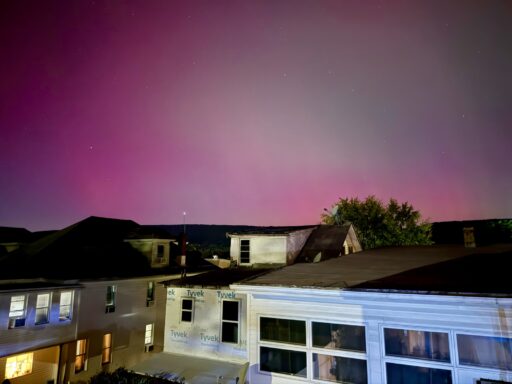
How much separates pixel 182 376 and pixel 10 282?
11086 mm

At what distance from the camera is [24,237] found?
2778 centimetres

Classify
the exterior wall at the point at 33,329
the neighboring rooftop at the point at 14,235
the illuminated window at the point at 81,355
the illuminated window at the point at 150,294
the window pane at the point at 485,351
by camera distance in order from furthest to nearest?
1. the neighboring rooftop at the point at 14,235
2. the illuminated window at the point at 150,294
3. the illuminated window at the point at 81,355
4. the exterior wall at the point at 33,329
5. the window pane at the point at 485,351

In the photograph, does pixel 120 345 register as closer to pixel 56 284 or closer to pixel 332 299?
pixel 56 284

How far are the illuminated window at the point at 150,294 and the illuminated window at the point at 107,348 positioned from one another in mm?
3151

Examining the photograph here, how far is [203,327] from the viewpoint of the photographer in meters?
14.7

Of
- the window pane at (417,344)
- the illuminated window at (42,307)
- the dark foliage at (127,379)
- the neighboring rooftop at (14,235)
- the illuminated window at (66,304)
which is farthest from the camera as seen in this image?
the neighboring rooftop at (14,235)

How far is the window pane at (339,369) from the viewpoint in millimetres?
8773

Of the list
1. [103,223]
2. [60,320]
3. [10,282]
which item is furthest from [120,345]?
[103,223]

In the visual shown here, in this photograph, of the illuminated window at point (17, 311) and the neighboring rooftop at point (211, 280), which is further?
the illuminated window at point (17, 311)

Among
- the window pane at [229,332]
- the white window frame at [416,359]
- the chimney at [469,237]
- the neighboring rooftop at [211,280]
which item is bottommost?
the window pane at [229,332]

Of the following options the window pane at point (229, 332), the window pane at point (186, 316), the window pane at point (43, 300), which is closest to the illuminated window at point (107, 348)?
the window pane at point (43, 300)

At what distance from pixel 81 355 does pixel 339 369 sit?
1602cm

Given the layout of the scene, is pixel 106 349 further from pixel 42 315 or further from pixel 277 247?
pixel 277 247

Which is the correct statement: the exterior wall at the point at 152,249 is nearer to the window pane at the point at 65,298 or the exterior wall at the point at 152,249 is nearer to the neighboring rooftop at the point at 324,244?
the window pane at the point at 65,298
